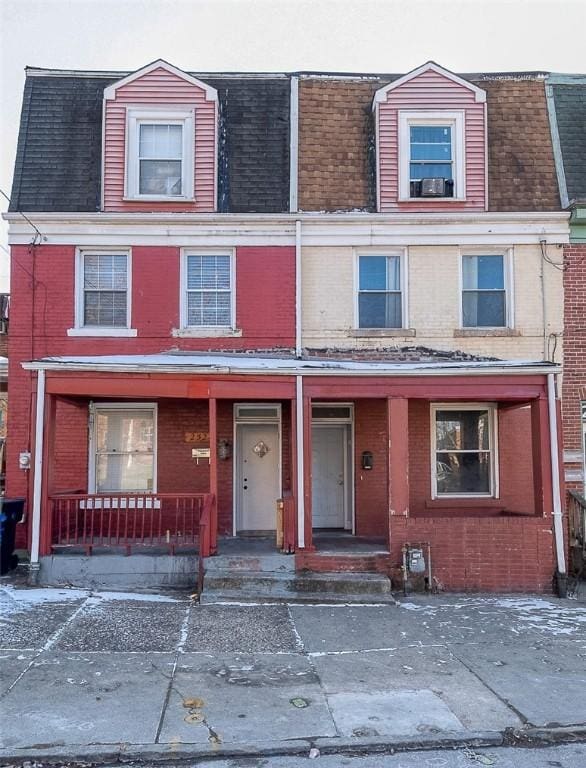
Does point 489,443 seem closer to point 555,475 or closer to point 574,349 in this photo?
point 555,475

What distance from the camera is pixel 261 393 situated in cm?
1084

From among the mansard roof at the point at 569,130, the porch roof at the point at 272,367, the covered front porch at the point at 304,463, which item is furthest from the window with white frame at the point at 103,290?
the mansard roof at the point at 569,130

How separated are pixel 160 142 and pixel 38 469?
641cm

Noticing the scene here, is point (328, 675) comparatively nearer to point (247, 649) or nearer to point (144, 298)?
point (247, 649)

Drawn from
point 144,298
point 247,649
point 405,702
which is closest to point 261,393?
point 144,298

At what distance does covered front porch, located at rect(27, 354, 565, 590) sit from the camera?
34.6 feet

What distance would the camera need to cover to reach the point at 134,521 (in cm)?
1066

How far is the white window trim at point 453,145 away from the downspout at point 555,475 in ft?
13.3

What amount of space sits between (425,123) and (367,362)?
480 centimetres

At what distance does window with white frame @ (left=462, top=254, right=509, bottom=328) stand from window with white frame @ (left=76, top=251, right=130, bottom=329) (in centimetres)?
619

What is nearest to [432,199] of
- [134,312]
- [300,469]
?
[300,469]

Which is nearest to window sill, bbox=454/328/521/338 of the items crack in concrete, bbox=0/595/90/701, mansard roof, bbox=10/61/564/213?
mansard roof, bbox=10/61/564/213

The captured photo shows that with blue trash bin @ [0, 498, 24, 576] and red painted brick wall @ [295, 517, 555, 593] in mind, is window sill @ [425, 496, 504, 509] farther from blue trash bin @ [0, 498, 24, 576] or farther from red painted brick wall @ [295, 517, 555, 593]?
blue trash bin @ [0, 498, 24, 576]

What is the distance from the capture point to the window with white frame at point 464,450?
1263cm
